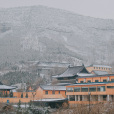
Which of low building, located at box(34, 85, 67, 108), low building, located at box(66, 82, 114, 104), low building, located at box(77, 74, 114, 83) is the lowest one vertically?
low building, located at box(34, 85, 67, 108)

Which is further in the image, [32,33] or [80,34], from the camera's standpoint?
[80,34]

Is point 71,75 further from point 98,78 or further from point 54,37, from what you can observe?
point 54,37

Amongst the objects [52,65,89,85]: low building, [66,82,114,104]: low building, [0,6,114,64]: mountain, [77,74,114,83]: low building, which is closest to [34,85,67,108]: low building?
[52,65,89,85]: low building

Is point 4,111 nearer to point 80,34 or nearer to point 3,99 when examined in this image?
point 3,99

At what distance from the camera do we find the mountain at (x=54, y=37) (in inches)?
4712

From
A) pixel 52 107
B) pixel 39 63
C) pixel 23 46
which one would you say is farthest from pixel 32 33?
pixel 52 107

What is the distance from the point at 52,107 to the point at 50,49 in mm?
91794

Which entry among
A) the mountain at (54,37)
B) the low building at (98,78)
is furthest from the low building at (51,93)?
the mountain at (54,37)

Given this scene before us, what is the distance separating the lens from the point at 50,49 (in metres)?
128

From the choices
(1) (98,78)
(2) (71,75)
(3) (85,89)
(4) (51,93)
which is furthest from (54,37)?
(3) (85,89)

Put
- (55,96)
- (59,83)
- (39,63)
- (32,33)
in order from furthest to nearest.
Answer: (32,33) < (39,63) < (59,83) < (55,96)

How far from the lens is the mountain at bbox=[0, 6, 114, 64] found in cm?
11969

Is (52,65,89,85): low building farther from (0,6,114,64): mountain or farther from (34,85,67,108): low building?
(0,6,114,64): mountain

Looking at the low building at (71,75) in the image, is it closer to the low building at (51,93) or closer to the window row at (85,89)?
the low building at (51,93)
